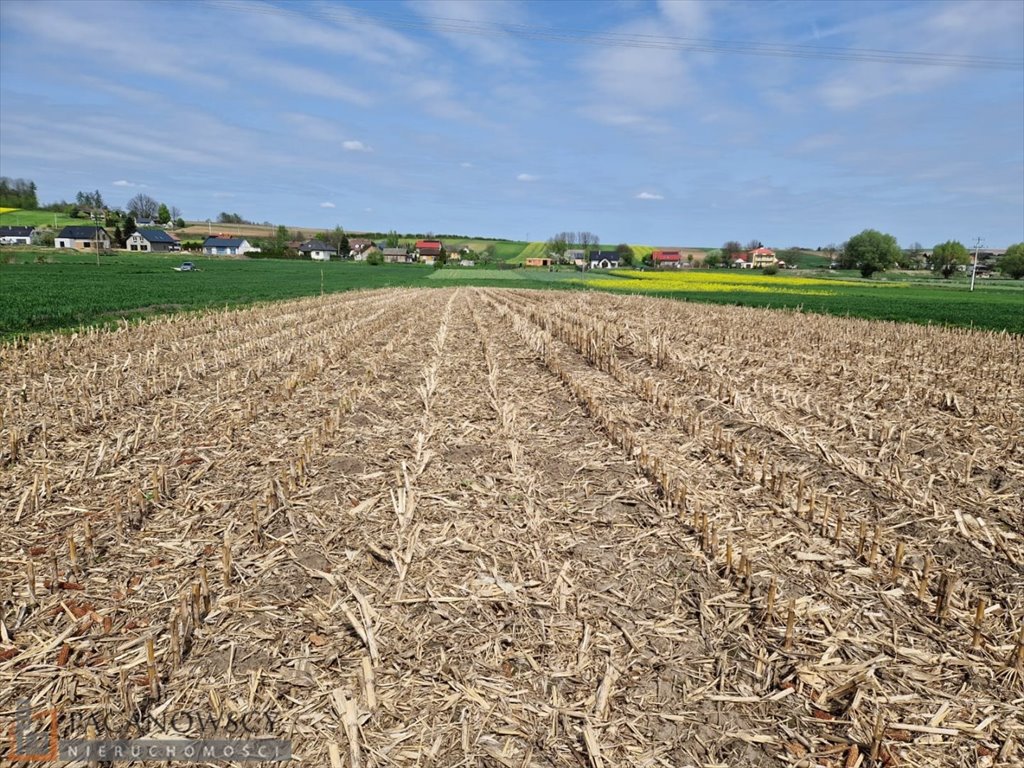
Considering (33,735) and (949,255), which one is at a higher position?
(949,255)

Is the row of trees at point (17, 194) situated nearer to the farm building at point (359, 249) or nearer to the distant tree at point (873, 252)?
the farm building at point (359, 249)

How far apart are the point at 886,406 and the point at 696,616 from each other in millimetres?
8101

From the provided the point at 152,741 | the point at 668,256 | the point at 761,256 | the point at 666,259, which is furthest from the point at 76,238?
the point at 761,256

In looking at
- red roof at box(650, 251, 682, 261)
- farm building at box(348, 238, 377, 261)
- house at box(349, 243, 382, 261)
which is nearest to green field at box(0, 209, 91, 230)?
house at box(349, 243, 382, 261)

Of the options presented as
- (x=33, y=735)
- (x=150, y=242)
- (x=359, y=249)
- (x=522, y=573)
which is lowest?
(x=33, y=735)

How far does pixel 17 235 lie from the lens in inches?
4461

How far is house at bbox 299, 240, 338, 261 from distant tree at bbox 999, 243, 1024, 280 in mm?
146851

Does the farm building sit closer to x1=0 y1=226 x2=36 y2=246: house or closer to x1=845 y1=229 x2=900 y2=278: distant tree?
x1=0 y1=226 x2=36 y2=246: house

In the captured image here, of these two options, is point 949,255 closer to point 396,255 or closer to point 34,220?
point 396,255

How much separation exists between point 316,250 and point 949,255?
149m

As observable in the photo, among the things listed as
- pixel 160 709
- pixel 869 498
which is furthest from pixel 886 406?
pixel 160 709

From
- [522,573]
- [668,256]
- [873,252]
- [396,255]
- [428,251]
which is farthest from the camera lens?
[428,251]

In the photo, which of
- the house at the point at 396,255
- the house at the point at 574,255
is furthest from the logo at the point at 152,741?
the house at the point at 396,255

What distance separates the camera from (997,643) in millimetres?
4039
